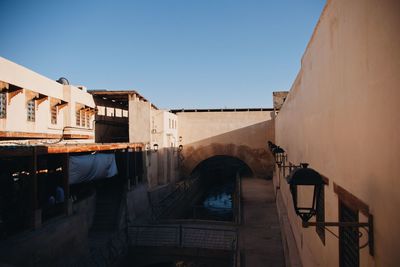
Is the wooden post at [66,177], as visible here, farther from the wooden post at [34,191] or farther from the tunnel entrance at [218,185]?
the tunnel entrance at [218,185]

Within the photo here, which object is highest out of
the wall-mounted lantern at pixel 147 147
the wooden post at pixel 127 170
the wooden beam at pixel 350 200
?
the wall-mounted lantern at pixel 147 147

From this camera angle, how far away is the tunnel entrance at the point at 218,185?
19.0 metres

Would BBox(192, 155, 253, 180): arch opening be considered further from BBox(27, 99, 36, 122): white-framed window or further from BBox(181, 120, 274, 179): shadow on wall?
BBox(27, 99, 36, 122): white-framed window

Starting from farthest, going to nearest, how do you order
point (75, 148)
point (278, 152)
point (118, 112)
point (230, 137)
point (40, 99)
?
point (230, 137), point (118, 112), point (40, 99), point (278, 152), point (75, 148)

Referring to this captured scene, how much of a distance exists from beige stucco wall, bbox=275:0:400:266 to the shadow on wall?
16165 mm

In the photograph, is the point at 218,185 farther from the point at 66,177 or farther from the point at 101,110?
the point at 66,177

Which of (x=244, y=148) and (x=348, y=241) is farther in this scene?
(x=244, y=148)

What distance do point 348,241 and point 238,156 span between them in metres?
17.4

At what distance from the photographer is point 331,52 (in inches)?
134

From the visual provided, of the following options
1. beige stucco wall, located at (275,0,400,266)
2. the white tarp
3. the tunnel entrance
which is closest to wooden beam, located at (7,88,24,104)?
the white tarp

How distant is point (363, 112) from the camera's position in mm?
2379

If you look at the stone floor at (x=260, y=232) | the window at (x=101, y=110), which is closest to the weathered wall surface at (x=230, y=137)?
the stone floor at (x=260, y=232)

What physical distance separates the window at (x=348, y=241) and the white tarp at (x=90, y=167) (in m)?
8.06

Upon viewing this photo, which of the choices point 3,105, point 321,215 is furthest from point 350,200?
point 3,105
